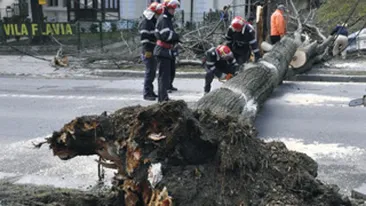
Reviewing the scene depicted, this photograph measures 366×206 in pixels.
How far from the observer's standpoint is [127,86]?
10586 millimetres

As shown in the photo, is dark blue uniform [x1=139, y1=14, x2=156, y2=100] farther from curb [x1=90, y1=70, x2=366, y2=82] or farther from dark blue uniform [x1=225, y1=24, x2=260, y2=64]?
curb [x1=90, y1=70, x2=366, y2=82]

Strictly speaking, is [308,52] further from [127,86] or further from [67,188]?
[67,188]

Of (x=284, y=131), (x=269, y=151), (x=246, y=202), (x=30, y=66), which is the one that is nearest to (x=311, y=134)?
(x=284, y=131)

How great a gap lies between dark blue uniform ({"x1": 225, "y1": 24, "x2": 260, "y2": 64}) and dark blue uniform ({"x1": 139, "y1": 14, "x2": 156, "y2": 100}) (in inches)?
64.0

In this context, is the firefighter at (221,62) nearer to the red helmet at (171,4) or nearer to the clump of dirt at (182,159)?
the red helmet at (171,4)

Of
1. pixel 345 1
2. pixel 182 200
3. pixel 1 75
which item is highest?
pixel 345 1

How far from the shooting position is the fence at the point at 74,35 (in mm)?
16688

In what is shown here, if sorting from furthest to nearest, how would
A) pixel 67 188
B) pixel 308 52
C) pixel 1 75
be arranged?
pixel 1 75
pixel 308 52
pixel 67 188

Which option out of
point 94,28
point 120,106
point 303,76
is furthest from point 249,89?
point 94,28

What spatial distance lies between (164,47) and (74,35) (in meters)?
9.61

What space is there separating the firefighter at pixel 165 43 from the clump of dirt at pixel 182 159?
433 centimetres

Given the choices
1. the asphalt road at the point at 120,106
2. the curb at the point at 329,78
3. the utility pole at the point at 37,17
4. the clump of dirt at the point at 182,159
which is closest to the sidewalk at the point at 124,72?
the curb at the point at 329,78

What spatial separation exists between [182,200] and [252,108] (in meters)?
3.56

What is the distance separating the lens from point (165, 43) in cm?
777
